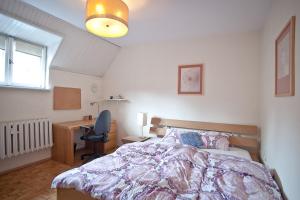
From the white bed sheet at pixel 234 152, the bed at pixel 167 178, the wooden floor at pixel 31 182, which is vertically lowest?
the wooden floor at pixel 31 182

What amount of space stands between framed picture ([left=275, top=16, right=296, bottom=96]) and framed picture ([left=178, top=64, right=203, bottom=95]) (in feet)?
4.91

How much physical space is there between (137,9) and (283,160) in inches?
92.1

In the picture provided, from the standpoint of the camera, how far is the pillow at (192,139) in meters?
2.77

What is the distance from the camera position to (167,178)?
1.49 meters

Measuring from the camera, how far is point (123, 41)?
3666mm

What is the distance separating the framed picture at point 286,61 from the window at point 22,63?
3.63m

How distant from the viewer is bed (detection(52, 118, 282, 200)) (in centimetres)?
Answer: 133

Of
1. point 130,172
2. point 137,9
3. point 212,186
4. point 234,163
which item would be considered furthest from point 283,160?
point 137,9

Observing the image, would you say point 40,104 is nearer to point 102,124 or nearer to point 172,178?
point 102,124

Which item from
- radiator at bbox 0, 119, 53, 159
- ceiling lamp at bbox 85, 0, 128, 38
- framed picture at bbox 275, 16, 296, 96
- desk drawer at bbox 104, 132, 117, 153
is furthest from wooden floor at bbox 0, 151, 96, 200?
framed picture at bbox 275, 16, 296, 96

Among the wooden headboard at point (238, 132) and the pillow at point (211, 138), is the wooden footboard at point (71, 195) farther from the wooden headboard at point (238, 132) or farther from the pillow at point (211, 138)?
the wooden headboard at point (238, 132)

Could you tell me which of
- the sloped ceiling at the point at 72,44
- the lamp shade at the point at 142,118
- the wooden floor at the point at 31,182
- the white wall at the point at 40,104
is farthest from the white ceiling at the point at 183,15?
the wooden floor at the point at 31,182

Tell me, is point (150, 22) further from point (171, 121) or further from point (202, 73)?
point (171, 121)

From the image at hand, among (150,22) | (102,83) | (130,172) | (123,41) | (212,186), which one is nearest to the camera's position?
(212,186)
